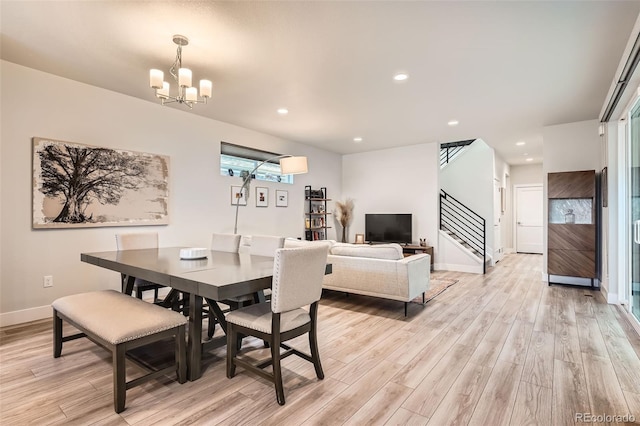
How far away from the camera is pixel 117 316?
1.99m

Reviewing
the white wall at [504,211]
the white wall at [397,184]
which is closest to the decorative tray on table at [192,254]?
the white wall at [397,184]

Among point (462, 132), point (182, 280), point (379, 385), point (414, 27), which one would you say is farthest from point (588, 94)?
point (182, 280)

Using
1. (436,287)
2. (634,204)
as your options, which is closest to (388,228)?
(436,287)

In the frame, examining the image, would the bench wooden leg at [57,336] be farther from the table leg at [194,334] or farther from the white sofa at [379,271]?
the white sofa at [379,271]

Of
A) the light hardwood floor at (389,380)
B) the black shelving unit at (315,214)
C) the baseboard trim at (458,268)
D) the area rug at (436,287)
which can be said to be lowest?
the light hardwood floor at (389,380)

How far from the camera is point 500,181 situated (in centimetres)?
816

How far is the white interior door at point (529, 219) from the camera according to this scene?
29.8ft

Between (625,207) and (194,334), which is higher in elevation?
(625,207)

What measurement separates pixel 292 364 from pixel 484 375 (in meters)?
Result: 1.41

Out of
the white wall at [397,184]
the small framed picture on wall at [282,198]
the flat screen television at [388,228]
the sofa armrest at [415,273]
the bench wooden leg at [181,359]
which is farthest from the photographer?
the flat screen television at [388,228]

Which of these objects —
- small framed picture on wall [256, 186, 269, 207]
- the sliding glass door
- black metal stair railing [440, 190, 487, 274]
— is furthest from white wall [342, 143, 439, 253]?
the sliding glass door

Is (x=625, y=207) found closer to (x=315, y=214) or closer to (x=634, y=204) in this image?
(x=634, y=204)

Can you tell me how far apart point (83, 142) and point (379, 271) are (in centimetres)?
374

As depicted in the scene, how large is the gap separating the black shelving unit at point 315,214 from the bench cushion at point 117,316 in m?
4.39
